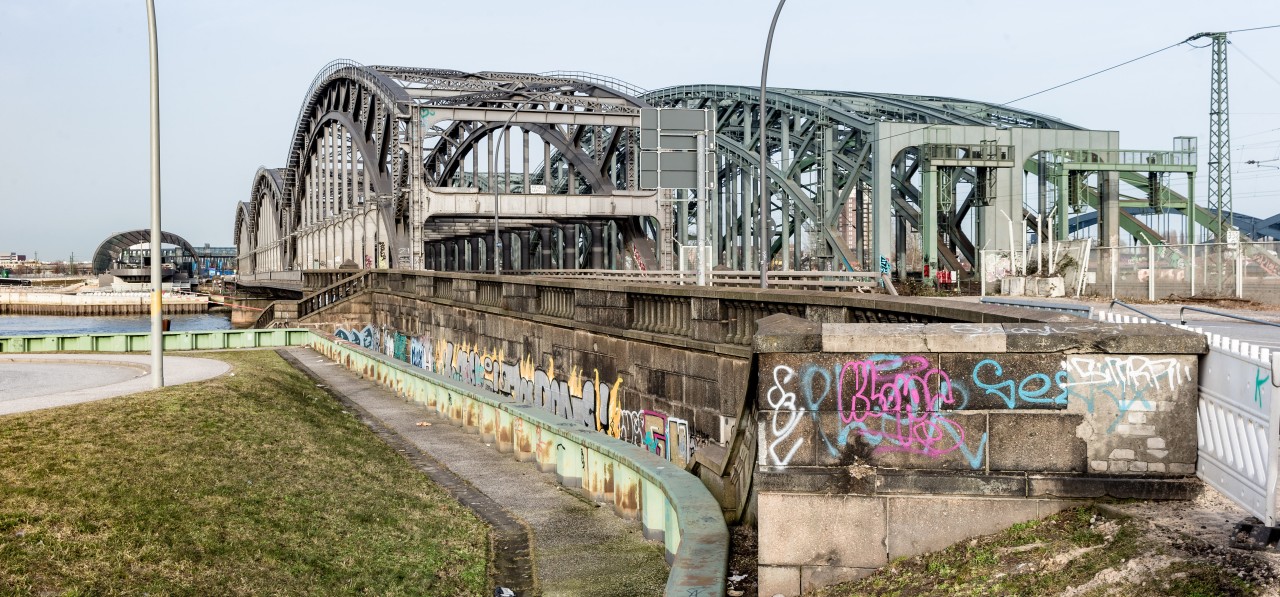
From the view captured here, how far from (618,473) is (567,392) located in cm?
1073

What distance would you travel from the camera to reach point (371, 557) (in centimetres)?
1071

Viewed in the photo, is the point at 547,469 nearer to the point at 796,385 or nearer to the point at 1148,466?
the point at 796,385

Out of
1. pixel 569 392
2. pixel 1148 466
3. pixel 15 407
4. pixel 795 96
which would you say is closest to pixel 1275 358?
pixel 1148 466

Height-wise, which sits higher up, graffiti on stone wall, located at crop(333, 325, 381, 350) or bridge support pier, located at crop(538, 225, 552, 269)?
bridge support pier, located at crop(538, 225, 552, 269)

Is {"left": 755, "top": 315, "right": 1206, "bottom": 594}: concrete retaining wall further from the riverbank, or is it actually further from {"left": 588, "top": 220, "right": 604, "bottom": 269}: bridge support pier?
the riverbank

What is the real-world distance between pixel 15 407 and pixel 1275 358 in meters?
15.8

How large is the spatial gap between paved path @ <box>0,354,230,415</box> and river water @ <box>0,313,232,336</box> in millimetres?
74704

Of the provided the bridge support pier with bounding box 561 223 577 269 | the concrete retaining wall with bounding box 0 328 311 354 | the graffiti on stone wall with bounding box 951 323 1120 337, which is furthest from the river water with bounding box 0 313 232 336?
the graffiti on stone wall with bounding box 951 323 1120 337

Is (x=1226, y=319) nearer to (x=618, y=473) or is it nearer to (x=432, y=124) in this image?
(x=618, y=473)

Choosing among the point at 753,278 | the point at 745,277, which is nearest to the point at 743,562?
the point at 753,278

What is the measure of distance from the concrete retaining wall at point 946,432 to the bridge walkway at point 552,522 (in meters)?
2.51

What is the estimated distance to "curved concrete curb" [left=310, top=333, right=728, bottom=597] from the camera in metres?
8.52

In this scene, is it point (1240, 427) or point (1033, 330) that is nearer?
point (1240, 427)

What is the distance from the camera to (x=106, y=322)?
11500 cm
